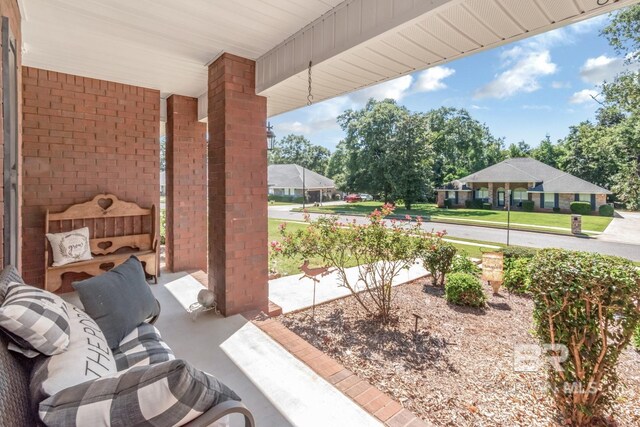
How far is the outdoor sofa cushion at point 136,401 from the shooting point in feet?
2.87

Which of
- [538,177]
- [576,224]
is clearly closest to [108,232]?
[576,224]

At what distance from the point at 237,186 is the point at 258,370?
1961 millimetres

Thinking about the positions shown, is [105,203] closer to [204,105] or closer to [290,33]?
[204,105]

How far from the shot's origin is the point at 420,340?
3301mm

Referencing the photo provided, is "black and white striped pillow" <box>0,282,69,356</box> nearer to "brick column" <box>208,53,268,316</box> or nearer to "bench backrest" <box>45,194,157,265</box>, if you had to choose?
"brick column" <box>208,53,268,316</box>

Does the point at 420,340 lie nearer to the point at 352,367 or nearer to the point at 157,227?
the point at 352,367

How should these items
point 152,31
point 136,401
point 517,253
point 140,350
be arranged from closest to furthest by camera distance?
point 136,401, point 140,350, point 152,31, point 517,253

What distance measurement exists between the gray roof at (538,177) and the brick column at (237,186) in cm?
1530

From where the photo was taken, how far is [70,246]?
3.88m

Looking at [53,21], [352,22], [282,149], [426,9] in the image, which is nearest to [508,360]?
[426,9]

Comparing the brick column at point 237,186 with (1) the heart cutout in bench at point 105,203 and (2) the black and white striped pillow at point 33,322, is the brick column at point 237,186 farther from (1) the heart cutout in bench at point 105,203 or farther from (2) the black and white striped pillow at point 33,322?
(2) the black and white striped pillow at point 33,322

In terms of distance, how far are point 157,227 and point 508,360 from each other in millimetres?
4891

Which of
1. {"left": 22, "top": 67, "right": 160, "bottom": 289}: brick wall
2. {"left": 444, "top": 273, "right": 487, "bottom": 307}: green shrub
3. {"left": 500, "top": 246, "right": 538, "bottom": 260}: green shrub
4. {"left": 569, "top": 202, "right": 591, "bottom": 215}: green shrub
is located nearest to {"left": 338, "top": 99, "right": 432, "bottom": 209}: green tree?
{"left": 569, "top": 202, "right": 591, "bottom": 215}: green shrub

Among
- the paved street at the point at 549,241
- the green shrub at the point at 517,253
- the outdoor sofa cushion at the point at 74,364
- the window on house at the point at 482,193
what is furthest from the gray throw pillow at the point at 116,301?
the window on house at the point at 482,193
